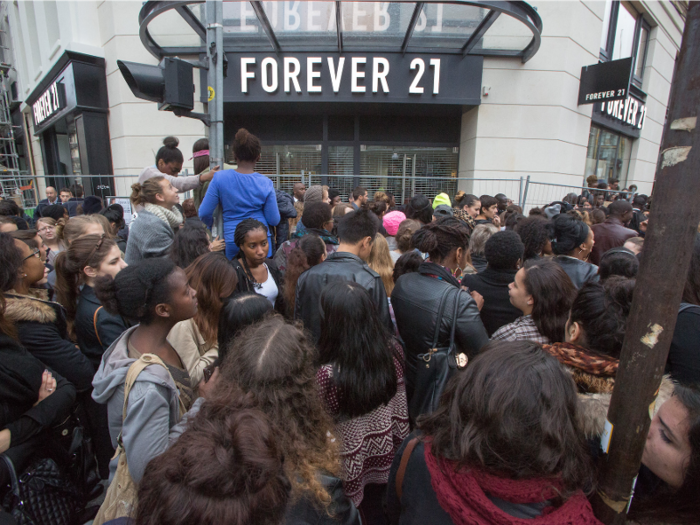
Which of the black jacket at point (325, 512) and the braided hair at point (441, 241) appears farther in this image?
the braided hair at point (441, 241)

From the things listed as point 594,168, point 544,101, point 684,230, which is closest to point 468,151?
point 544,101

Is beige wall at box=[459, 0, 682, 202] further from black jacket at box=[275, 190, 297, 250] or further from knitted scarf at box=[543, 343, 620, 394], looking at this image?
knitted scarf at box=[543, 343, 620, 394]

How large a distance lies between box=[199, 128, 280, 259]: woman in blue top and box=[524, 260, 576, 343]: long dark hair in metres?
2.55

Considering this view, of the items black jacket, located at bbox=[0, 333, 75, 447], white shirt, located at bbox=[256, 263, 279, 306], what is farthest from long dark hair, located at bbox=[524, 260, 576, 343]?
black jacket, located at bbox=[0, 333, 75, 447]

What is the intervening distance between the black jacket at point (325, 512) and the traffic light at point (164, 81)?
3791 millimetres

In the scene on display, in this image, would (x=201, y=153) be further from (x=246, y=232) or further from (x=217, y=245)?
(x=246, y=232)

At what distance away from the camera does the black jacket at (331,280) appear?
8.51ft

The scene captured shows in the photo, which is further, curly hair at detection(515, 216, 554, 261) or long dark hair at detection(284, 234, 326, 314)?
curly hair at detection(515, 216, 554, 261)

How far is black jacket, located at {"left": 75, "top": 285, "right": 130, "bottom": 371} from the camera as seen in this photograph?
2268 mm

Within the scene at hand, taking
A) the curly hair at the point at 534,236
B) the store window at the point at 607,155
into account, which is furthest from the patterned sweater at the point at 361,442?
the store window at the point at 607,155

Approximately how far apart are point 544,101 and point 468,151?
83.9 inches

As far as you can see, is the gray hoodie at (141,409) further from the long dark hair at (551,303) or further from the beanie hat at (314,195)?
the beanie hat at (314,195)

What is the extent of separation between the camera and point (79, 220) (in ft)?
10.2

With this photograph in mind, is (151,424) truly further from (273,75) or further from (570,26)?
(570,26)
